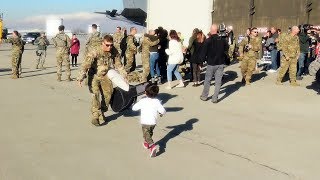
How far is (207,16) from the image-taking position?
68.8 feet

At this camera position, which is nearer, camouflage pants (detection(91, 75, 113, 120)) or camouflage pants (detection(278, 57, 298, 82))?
camouflage pants (detection(91, 75, 113, 120))

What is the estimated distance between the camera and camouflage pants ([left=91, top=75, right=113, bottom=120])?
303 inches

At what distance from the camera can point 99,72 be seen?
764cm

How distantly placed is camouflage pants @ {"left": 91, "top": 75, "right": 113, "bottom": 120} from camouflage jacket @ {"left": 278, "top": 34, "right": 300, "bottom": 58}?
5899 millimetres

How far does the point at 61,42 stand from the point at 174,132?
25.5 ft

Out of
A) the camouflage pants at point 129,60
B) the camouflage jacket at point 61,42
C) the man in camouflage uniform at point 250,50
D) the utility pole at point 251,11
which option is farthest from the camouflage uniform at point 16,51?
the utility pole at point 251,11

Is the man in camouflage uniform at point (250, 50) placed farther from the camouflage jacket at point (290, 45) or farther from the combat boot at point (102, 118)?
the combat boot at point (102, 118)

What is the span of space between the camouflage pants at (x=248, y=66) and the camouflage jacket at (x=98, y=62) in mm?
5458

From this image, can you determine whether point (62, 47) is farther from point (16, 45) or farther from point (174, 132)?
point (174, 132)

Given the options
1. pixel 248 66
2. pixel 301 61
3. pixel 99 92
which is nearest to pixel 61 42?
pixel 248 66

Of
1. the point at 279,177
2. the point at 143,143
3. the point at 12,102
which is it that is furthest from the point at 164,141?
the point at 12,102

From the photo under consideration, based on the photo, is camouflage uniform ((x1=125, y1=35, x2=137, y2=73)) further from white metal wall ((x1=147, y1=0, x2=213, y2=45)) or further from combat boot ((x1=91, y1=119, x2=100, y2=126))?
white metal wall ((x1=147, y1=0, x2=213, y2=45))

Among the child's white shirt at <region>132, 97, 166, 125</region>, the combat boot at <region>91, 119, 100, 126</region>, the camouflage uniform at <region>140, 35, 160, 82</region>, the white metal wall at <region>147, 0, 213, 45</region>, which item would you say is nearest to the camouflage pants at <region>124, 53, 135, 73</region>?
the camouflage uniform at <region>140, 35, 160, 82</region>

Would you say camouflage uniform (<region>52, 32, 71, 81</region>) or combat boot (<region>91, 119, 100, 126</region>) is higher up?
camouflage uniform (<region>52, 32, 71, 81</region>)
